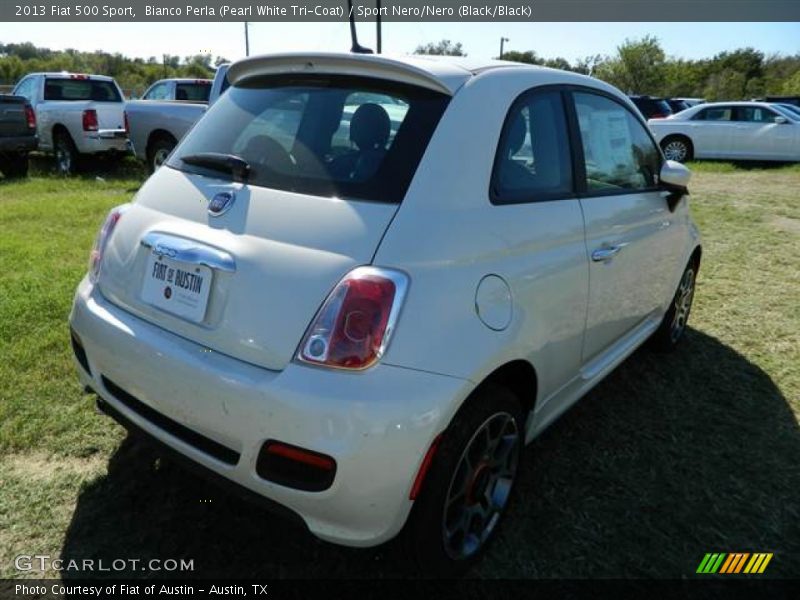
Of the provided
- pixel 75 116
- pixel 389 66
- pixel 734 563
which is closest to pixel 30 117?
pixel 75 116

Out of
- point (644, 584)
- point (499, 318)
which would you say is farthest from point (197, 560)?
point (644, 584)

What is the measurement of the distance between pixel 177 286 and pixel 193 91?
11.2m

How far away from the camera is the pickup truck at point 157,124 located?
976 cm

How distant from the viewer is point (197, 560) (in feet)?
6.97

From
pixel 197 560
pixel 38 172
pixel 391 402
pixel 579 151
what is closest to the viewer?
pixel 391 402

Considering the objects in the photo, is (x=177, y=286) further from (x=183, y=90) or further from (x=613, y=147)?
(x=183, y=90)

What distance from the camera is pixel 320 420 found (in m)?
1.62

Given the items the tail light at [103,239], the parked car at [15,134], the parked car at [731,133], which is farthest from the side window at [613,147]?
the parked car at [731,133]

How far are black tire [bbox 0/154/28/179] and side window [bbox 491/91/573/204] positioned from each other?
10907mm

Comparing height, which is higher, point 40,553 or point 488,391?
point 488,391

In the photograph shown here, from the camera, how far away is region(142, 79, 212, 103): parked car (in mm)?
11695

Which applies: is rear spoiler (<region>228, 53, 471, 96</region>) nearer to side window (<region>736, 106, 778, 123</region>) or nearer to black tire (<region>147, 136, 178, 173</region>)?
black tire (<region>147, 136, 178, 173</region>)

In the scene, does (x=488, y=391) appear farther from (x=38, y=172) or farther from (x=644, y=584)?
(x=38, y=172)

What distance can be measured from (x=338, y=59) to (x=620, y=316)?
176 cm
